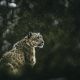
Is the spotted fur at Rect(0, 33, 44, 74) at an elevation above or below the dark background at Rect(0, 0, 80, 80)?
below

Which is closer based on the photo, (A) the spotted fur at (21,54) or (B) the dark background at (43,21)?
(A) the spotted fur at (21,54)

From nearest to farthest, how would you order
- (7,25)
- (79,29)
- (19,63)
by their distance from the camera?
(19,63)
(79,29)
(7,25)

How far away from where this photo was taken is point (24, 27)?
19.4 meters

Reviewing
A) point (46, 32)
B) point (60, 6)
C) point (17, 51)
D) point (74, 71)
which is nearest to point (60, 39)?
point (46, 32)

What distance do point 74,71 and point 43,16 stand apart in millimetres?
18347

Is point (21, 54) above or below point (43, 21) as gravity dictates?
below

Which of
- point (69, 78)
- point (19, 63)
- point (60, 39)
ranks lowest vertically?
point (69, 78)

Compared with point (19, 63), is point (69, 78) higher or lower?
lower

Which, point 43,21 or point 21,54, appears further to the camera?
point 43,21

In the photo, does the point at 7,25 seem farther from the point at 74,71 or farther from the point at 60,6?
the point at 74,71

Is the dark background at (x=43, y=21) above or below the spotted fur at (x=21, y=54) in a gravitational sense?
above

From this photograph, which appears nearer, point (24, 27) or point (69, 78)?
point (69, 78)

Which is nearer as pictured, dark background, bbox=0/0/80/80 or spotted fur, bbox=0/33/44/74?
spotted fur, bbox=0/33/44/74

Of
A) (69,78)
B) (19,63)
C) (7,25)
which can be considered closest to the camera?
(69,78)
